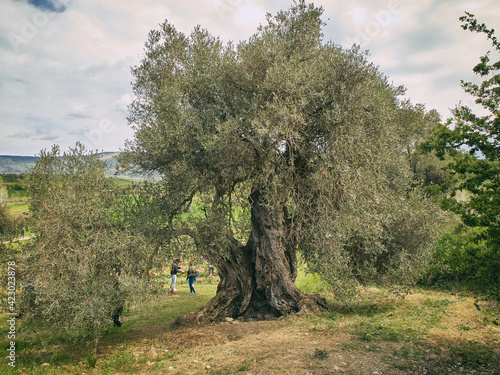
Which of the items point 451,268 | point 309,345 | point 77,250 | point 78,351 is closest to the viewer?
point 309,345

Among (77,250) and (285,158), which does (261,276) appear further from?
(77,250)

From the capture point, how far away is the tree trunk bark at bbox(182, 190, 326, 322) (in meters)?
12.7

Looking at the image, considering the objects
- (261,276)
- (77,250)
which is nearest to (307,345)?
(261,276)

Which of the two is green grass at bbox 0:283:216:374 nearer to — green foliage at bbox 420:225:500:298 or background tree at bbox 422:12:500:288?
background tree at bbox 422:12:500:288

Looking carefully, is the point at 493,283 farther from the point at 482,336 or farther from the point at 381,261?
the point at 381,261

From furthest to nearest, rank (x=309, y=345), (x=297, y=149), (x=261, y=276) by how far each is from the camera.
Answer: (x=261, y=276)
(x=297, y=149)
(x=309, y=345)

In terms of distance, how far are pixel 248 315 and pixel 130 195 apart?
6.98 metres

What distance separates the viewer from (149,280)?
34.8 feet

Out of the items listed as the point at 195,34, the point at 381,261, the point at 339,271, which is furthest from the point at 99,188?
the point at 381,261

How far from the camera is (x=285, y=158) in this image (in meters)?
12.2

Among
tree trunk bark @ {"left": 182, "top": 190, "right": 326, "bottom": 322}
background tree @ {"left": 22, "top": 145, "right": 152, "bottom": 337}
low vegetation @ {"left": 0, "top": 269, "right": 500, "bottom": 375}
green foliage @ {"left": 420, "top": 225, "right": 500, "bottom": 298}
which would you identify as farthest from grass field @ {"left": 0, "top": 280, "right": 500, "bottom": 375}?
green foliage @ {"left": 420, "top": 225, "right": 500, "bottom": 298}

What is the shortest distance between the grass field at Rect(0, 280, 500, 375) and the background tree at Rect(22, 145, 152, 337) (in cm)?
117

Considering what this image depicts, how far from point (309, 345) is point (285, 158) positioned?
650 cm

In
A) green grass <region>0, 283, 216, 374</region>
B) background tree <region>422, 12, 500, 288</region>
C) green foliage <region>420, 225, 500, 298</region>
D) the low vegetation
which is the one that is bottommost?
green grass <region>0, 283, 216, 374</region>
